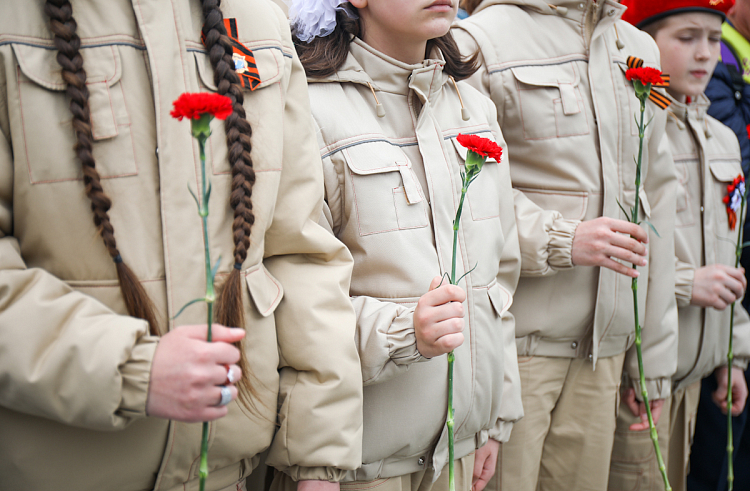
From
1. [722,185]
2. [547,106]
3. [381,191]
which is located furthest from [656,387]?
[381,191]

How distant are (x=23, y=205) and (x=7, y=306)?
0.19 meters

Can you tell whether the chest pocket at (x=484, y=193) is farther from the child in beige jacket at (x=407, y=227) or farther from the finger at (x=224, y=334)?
the finger at (x=224, y=334)

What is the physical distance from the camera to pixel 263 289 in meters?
1.35

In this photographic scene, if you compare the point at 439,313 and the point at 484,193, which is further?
the point at 484,193

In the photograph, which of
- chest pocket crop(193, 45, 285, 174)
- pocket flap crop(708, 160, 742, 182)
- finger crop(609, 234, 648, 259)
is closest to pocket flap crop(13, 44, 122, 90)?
chest pocket crop(193, 45, 285, 174)

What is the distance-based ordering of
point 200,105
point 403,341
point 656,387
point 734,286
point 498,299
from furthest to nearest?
1. point 734,286
2. point 656,387
3. point 498,299
4. point 403,341
5. point 200,105

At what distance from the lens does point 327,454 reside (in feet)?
4.52

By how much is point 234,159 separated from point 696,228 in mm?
2332

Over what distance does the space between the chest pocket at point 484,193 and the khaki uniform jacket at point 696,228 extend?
1.23 m

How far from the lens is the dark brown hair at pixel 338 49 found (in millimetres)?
1723

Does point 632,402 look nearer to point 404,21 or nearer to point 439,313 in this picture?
point 439,313

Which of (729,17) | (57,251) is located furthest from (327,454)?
(729,17)

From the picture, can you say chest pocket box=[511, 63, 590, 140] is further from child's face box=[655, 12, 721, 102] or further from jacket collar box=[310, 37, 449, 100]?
child's face box=[655, 12, 721, 102]

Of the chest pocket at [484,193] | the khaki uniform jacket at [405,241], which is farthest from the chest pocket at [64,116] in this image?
the chest pocket at [484,193]
